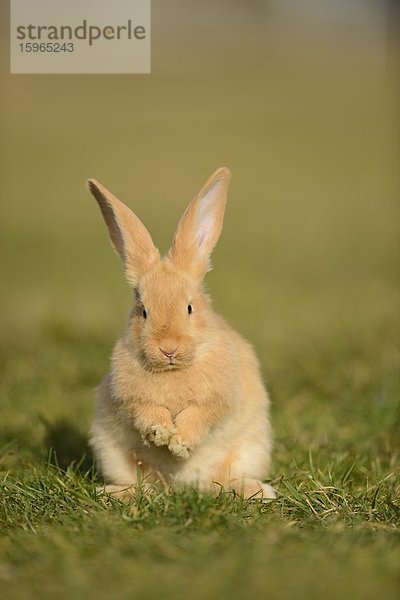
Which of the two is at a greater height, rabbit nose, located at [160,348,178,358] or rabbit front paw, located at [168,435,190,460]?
rabbit nose, located at [160,348,178,358]

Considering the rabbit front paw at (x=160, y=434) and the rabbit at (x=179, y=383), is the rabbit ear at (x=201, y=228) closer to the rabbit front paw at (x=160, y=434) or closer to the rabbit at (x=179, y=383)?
the rabbit at (x=179, y=383)

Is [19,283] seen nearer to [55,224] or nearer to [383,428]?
[55,224]

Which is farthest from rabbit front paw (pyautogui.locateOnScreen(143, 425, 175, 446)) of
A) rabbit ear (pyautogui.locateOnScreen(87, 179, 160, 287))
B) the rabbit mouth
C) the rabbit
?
rabbit ear (pyautogui.locateOnScreen(87, 179, 160, 287))

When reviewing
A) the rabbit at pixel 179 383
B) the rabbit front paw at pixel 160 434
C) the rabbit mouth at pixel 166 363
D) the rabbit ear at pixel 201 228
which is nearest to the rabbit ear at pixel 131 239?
the rabbit at pixel 179 383

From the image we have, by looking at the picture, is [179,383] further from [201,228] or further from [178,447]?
[201,228]

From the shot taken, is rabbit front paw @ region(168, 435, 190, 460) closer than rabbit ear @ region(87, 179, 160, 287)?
Yes

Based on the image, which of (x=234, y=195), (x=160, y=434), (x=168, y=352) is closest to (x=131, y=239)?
(x=168, y=352)

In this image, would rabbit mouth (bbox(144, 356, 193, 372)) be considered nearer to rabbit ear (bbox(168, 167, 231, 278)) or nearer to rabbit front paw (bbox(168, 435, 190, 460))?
rabbit front paw (bbox(168, 435, 190, 460))
